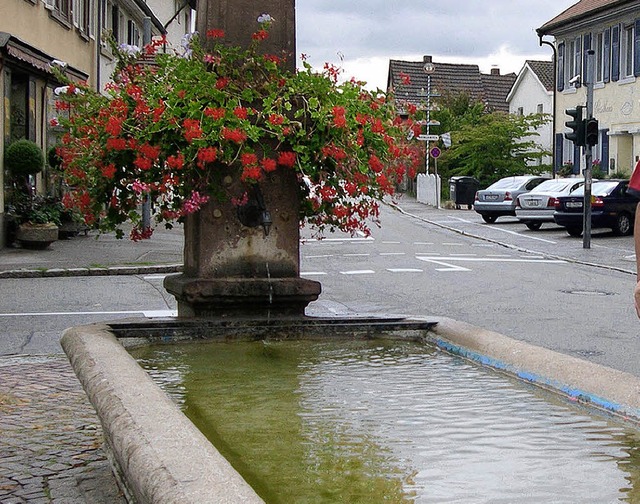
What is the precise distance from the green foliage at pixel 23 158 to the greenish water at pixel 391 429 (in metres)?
16.9

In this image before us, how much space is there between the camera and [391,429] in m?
4.70

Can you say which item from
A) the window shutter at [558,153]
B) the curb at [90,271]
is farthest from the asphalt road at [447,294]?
the window shutter at [558,153]

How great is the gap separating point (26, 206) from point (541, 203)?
1709cm

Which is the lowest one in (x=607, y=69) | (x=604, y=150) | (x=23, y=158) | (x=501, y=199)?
(x=501, y=199)

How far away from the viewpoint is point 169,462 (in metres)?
3.28

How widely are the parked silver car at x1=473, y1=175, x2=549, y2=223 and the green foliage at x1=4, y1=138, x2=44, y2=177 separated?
Result: 19.6m

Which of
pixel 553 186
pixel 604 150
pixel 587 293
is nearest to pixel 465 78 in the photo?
pixel 604 150

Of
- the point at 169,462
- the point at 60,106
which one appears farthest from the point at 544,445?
the point at 60,106

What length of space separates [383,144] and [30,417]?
2641mm

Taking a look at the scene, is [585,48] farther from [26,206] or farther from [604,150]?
[26,206]

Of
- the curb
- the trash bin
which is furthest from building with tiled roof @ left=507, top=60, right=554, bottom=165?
the curb

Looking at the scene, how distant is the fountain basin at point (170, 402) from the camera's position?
3.16m

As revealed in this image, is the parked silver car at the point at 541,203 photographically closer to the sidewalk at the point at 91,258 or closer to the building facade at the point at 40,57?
the building facade at the point at 40,57

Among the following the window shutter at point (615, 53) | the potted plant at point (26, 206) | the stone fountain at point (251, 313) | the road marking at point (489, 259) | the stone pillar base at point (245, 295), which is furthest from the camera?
the window shutter at point (615, 53)
